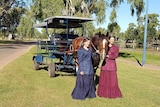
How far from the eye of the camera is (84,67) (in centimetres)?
923

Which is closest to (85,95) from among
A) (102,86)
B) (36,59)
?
(102,86)

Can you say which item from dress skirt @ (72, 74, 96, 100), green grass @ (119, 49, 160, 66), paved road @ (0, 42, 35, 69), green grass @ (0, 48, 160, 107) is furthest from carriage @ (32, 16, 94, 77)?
green grass @ (119, 49, 160, 66)

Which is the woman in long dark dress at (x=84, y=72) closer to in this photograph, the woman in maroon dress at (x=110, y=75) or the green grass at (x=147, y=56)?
the woman in maroon dress at (x=110, y=75)

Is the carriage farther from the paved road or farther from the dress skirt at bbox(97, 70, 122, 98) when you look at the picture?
the paved road

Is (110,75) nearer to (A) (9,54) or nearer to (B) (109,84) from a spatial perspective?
(B) (109,84)

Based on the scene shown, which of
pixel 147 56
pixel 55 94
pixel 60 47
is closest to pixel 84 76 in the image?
pixel 55 94

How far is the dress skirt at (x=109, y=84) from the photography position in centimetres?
963

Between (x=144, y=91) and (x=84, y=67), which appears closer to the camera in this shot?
(x=84, y=67)

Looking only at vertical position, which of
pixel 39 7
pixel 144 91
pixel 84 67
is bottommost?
pixel 144 91

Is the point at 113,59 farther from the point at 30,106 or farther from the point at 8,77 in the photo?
the point at 8,77

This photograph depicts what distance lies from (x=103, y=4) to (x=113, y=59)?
2339cm

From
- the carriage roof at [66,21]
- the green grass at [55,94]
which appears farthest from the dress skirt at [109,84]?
the carriage roof at [66,21]

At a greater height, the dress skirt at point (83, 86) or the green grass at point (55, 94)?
the dress skirt at point (83, 86)

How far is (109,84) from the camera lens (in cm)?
965
